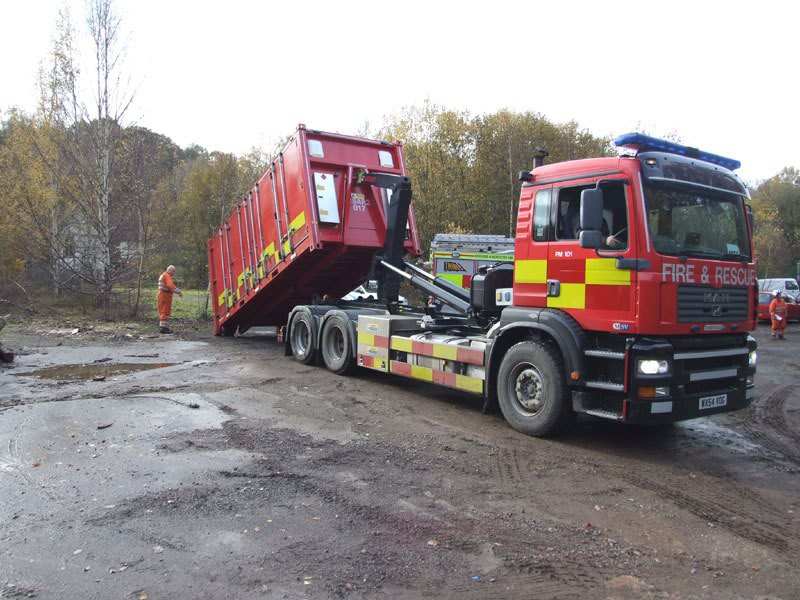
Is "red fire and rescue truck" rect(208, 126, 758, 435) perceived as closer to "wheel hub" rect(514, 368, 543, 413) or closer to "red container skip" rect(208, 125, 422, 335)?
"wheel hub" rect(514, 368, 543, 413)

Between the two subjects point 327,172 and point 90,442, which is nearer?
point 90,442

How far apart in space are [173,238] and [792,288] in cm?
2520

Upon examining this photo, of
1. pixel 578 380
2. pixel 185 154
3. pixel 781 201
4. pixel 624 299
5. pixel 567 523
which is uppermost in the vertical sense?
pixel 185 154

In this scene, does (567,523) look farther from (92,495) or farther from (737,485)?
(92,495)

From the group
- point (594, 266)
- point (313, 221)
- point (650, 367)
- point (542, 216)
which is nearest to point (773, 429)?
point (650, 367)

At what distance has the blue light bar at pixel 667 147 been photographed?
570 centimetres

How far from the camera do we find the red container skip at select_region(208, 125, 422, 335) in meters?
9.97

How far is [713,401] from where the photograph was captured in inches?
227

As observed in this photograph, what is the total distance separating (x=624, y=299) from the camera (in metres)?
5.47

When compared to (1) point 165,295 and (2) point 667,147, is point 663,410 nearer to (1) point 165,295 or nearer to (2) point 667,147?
(2) point 667,147

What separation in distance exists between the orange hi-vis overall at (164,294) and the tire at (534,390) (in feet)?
36.9

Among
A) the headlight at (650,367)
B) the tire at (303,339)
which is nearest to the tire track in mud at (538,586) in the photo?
the headlight at (650,367)

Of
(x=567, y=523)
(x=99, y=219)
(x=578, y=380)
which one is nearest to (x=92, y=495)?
(x=567, y=523)

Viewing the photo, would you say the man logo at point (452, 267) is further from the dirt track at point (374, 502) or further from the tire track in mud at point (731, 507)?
the tire track in mud at point (731, 507)
